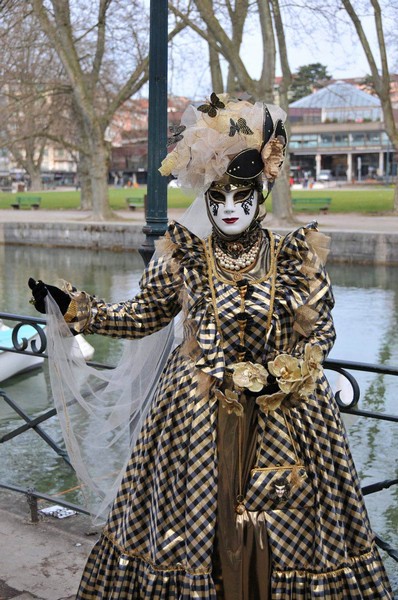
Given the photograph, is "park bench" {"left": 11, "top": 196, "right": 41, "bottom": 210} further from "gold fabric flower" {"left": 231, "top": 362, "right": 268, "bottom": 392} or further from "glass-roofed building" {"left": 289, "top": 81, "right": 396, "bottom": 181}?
"glass-roofed building" {"left": 289, "top": 81, "right": 396, "bottom": 181}

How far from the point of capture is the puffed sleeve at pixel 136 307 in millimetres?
2947

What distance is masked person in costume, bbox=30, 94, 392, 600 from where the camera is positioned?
105 inches

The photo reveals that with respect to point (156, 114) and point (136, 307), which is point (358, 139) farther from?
point (136, 307)

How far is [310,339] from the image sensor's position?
2777mm

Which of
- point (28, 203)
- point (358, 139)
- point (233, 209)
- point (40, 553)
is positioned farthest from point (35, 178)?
point (233, 209)

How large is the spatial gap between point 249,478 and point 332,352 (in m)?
8.29

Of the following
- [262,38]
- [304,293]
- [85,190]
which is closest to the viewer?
[304,293]

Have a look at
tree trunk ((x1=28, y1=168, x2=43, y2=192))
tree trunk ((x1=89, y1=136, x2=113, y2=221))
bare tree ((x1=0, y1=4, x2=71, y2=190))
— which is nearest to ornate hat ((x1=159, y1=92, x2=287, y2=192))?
bare tree ((x1=0, y1=4, x2=71, y2=190))

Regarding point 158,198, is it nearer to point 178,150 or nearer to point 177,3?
point 178,150

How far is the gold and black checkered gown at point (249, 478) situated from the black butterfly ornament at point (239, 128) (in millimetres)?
360

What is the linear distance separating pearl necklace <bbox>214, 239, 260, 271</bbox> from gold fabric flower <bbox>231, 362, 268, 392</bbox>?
346 mm

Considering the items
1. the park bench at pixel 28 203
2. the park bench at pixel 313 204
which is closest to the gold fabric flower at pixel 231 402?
the park bench at pixel 313 204

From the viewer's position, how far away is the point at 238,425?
2732 mm

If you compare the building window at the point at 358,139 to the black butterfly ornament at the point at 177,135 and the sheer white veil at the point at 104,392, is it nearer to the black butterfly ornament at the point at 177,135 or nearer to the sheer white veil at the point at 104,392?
the sheer white veil at the point at 104,392
